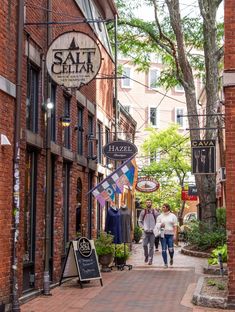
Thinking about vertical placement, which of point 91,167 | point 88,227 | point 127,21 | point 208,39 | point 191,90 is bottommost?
point 88,227

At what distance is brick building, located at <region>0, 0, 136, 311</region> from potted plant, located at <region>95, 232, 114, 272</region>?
29.1 inches

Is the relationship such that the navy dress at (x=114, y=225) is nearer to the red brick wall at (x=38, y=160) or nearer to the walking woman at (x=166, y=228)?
the red brick wall at (x=38, y=160)

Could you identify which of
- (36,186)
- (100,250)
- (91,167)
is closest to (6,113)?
(36,186)

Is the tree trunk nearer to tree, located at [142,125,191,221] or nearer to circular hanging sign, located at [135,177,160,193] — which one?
circular hanging sign, located at [135,177,160,193]

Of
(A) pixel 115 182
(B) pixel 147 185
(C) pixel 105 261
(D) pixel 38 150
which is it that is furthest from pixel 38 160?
(B) pixel 147 185

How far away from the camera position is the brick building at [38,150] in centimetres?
959

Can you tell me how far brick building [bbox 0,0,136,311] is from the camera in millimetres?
9586

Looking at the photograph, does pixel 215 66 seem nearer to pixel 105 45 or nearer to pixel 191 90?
pixel 191 90

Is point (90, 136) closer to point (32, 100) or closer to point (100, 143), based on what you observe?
point (100, 143)

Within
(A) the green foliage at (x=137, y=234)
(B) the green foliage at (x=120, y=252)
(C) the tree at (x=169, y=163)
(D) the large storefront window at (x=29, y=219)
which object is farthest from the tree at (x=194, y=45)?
(C) the tree at (x=169, y=163)

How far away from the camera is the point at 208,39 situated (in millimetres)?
20562

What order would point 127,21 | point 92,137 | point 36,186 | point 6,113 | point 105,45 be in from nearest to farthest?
point 6,113 → point 36,186 → point 92,137 → point 105,45 → point 127,21

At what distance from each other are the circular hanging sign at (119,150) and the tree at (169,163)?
76.7 feet

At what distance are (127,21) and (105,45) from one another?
450 centimetres
